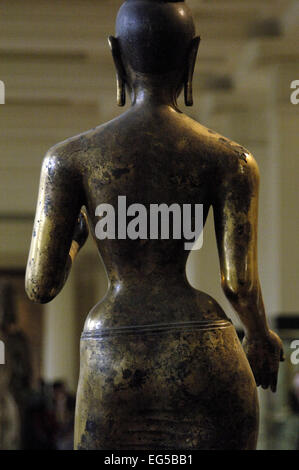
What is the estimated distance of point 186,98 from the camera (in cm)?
374

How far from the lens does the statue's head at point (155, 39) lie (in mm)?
3590

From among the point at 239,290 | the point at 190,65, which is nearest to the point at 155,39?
the point at 190,65

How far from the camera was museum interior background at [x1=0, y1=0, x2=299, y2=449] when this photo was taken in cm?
1159

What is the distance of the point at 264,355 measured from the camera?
3678mm

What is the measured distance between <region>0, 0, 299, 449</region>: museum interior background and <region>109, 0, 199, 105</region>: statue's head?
270 inches

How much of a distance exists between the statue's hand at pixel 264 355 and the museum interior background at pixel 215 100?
6.56 meters

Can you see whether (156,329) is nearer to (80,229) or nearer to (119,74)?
(80,229)

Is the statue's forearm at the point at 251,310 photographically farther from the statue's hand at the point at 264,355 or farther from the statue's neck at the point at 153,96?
the statue's neck at the point at 153,96

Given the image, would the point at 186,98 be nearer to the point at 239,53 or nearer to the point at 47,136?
the point at 239,53

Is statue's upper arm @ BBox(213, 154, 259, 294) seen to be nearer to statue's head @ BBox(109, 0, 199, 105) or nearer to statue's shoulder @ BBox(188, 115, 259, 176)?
statue's shoulder @ BBox(188, 115, 259, 176)

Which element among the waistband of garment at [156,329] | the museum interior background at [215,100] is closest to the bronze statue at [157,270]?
the waistband of garment at [156,329]

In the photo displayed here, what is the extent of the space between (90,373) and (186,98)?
1034 millimetres

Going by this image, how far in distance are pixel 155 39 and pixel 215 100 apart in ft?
35.6
